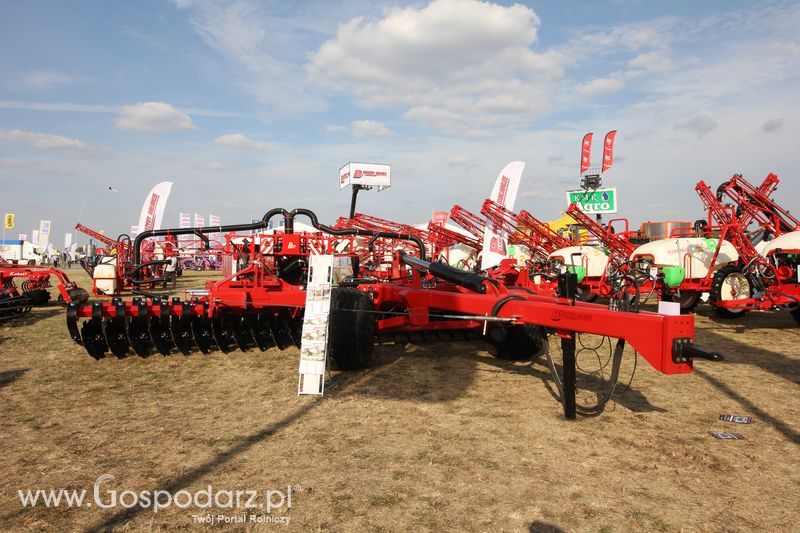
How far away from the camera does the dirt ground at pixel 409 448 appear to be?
117 inches

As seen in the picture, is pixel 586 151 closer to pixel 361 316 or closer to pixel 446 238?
pixel 446 238

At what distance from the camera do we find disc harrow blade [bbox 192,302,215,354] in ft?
24.4

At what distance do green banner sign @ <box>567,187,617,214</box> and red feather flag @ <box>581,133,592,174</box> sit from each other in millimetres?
1420

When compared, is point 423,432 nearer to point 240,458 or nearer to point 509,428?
point 509,428

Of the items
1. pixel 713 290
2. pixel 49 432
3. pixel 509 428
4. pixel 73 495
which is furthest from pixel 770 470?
pixel 713 290

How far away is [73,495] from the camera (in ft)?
10.4

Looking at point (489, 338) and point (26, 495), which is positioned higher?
point (489, 338)

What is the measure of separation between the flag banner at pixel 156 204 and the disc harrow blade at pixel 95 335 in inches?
525

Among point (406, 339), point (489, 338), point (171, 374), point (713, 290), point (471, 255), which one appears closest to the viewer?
point (171, 374)

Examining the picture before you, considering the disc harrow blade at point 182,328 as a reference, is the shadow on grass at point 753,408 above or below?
below

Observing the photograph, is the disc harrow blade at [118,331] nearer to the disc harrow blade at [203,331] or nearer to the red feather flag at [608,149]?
the disc harrow blade at [203,331]

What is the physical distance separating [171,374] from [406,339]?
3.66 m

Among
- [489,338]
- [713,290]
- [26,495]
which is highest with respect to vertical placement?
[713,290]

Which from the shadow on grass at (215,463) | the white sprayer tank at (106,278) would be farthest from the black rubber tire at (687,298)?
the white sprayer tank at (106,278)
